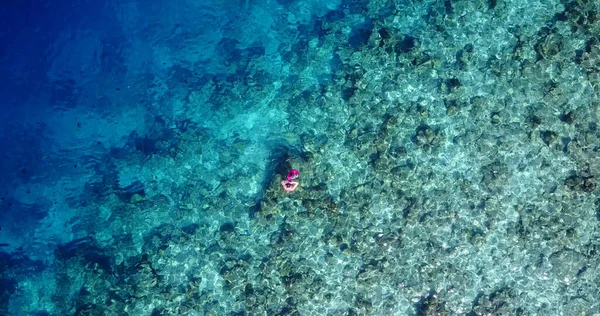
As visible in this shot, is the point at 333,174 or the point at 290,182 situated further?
the point at 333,174

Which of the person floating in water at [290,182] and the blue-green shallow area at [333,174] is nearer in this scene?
the blue-green shallow area at [333,174]

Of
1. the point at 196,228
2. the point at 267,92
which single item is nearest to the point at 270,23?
the point at 267,92

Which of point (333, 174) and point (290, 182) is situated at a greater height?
point (333, 174)

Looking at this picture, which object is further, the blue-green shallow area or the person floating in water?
the person floating in water

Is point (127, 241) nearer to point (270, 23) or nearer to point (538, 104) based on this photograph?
point (270, 23)
